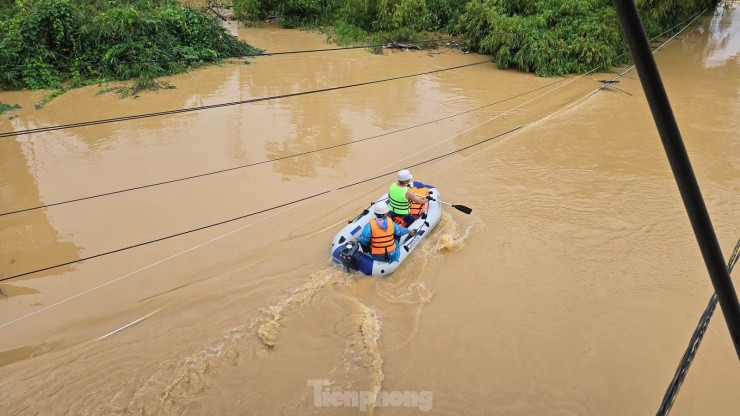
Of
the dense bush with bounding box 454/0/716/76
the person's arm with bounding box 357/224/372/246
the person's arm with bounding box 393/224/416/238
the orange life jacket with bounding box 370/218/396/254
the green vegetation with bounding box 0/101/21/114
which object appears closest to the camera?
the orange life jacket with bounding box 370/218/396/254

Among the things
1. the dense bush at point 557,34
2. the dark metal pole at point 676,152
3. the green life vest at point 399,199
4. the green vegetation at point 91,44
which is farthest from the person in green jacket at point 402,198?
the dense bush at point 557,34

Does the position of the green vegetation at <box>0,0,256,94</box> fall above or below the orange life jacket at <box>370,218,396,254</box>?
above

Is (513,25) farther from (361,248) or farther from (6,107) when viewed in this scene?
(6,107)

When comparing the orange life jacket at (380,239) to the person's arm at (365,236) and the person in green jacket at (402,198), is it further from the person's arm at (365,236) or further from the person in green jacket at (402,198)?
the person in green jacket at (402,198)

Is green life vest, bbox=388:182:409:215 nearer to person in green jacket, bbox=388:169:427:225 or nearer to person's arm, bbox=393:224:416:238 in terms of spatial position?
person in green jacket, bbox=388:169:427:225

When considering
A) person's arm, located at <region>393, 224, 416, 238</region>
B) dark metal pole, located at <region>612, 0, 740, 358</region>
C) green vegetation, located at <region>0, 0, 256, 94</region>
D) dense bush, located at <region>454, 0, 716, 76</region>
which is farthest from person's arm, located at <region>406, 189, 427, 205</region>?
green vegetation, located at <region>0, 0, 256, 94</region>

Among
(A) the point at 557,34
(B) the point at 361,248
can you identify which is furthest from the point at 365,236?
(A) the point at 557,34

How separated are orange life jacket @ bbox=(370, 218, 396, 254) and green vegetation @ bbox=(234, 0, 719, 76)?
419 inches

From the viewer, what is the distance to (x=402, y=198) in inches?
267

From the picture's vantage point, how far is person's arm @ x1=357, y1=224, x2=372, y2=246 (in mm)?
6176

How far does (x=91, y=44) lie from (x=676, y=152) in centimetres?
1606

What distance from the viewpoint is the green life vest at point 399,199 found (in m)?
6.76

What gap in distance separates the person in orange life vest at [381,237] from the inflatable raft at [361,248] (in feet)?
0.29

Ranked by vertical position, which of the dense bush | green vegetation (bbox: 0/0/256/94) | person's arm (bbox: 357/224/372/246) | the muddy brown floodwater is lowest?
→ the muddy brown floodwater
